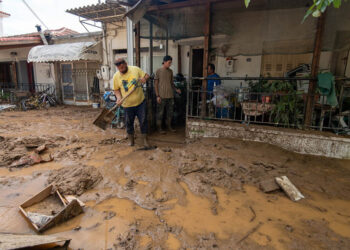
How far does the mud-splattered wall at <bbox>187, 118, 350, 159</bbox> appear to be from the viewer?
3879 mm

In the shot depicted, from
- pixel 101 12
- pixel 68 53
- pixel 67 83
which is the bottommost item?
pixel 67 83

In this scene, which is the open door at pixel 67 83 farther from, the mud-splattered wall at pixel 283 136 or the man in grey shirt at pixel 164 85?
the mud-splattered wall at pixel 283 136

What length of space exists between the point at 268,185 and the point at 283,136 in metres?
1.55

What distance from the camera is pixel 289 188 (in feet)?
9.61

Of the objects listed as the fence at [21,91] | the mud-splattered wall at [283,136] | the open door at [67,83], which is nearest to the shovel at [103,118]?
the mud-splattered wall at [283,136]

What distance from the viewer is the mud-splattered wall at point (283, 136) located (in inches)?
153

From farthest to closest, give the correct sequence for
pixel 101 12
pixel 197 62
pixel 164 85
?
pixel 101 12
pixel 197 62
pixel 164 85

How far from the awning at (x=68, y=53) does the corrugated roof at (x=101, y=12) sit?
45.5 inches

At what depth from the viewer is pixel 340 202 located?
278cm

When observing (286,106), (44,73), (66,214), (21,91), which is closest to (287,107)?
(286,106)

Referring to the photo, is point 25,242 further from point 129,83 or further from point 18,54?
point 18,54

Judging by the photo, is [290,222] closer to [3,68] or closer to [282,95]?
[282,95]

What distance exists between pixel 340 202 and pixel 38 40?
13.7 meters

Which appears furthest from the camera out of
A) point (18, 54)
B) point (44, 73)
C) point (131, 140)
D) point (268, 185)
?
point (18, 54)
